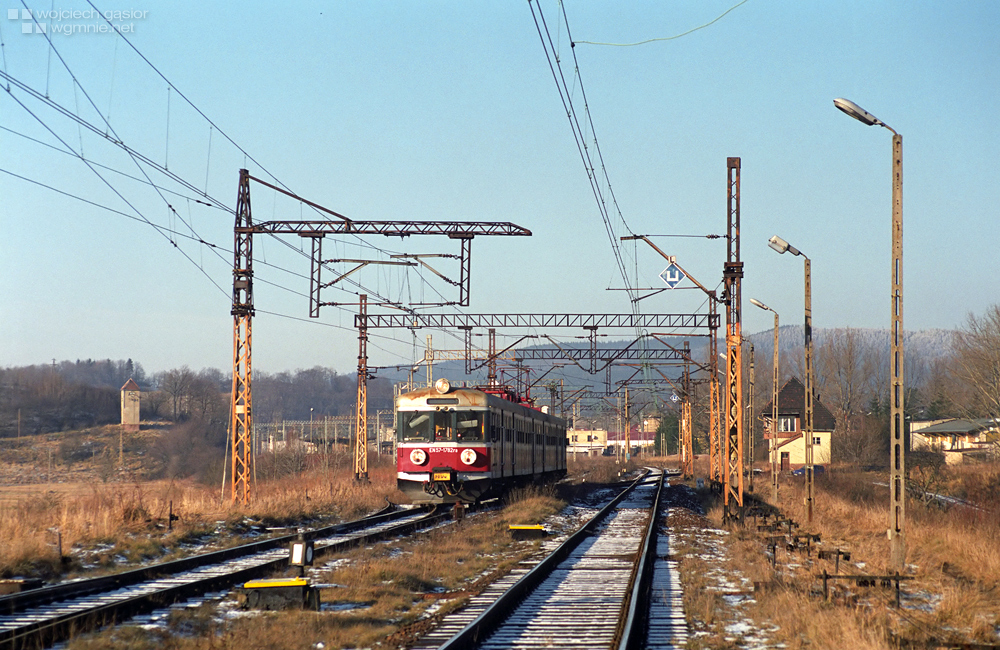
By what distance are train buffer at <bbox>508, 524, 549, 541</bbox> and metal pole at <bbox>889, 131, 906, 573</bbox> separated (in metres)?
7.47

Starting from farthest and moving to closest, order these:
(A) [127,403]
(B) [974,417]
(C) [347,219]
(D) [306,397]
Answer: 1. (D) [306,397]
2. (A) [127,403]
3. (B) [974,417]
4. (C) [347,219]

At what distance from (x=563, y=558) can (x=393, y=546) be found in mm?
3030

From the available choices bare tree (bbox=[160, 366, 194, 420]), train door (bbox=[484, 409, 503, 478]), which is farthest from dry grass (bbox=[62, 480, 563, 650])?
bare tree (bbox=[160, 366, 194, 420])

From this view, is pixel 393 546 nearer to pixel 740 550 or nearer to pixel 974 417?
pixel 740 550

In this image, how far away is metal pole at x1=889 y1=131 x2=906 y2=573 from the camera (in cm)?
1411

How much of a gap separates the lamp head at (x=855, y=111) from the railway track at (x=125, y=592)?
10151 millimetres

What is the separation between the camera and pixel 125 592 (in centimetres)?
1204

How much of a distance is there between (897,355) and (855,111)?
3573 millimetres

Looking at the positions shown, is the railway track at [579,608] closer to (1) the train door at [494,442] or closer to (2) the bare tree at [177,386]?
(1) the train door at [494,442]

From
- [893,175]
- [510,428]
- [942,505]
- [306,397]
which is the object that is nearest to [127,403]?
[306,397]

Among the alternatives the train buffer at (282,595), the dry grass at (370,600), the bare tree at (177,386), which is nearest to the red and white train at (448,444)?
the dry grass at (370,600)

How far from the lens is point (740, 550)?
1761cm

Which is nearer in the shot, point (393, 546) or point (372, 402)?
point (393, 546)

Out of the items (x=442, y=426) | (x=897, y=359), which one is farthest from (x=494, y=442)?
(x=897, y=359)
